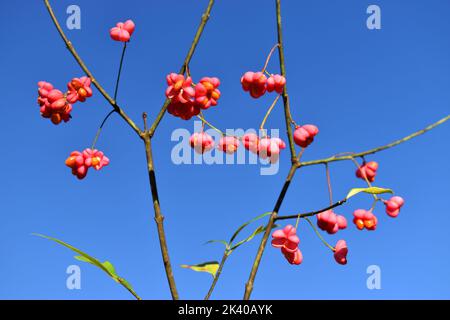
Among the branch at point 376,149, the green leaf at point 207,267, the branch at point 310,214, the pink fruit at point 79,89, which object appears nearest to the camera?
the branch at point 376,149

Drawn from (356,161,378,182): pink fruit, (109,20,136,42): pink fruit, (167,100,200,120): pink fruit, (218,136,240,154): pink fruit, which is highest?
(109,20,136,42): pink fruit

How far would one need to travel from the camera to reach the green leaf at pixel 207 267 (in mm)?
1765

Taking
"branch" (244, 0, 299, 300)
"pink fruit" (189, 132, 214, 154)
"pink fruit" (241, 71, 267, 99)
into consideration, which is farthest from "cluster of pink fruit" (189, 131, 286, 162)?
"pink fruit" (241, 71, 267, 99)

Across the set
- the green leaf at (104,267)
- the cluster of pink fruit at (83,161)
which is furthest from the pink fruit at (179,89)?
the green leaf at (104,267)

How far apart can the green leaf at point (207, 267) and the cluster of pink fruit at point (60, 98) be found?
803 mm

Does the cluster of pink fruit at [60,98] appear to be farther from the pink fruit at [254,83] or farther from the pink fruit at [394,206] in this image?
the pink fruit at [394,206]

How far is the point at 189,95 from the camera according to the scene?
5.64 feet

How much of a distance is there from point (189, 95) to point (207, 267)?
24.2 inches

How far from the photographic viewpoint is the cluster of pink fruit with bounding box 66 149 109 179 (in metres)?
1.98

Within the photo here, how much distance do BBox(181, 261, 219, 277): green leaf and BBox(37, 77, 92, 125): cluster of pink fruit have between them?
2.64 feet

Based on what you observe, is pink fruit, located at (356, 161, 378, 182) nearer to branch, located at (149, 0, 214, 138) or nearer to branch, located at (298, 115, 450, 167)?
branch, located at (298, 115, 450, 167)
